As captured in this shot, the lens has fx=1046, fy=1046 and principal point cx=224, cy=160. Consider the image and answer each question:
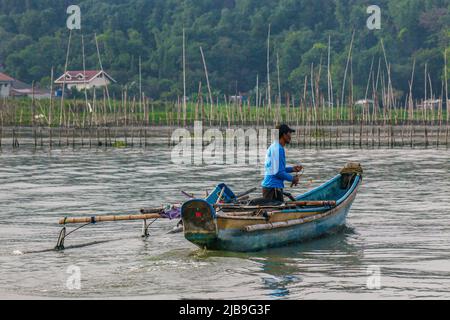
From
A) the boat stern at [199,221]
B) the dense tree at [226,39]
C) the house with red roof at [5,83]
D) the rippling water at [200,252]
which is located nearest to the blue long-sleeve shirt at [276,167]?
the rippling water at [200,252]

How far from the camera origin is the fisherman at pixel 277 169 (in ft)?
53.1

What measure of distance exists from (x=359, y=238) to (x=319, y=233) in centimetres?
90

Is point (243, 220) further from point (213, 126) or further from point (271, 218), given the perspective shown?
point (213, 126)

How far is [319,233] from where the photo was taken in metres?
17.3

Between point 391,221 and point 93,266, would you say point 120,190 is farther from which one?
point 93,266

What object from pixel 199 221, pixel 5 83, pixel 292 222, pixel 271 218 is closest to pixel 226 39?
pixel 5 83

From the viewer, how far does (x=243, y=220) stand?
604 inches

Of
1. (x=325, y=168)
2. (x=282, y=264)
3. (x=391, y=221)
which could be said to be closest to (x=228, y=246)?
(x=282, y=264)

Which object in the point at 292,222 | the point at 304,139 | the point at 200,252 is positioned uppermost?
the point at 304,139

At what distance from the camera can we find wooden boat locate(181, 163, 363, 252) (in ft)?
49.5

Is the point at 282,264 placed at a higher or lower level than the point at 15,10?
lower

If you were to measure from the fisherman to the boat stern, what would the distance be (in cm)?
174

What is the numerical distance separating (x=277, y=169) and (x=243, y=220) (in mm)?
1419

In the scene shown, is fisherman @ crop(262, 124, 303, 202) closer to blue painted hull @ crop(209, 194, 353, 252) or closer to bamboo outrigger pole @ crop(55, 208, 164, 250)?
blue painted hull @ crop(209, 194, 353, 252)
